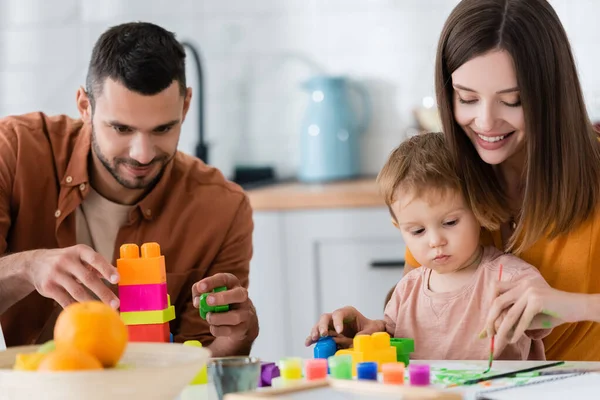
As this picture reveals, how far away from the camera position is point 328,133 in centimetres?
385

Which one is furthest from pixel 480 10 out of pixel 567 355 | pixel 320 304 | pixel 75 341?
pixel 320 304

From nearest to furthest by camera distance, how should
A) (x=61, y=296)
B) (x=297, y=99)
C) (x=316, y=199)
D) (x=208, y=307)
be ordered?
(x=61, y=296) → (x=208, y=307) → (x=316, y=199) → (x=297, y=99)

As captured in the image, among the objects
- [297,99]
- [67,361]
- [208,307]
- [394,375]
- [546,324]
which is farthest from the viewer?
[297,99]

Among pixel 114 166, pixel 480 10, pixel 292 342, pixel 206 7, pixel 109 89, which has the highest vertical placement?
pixel 206 7

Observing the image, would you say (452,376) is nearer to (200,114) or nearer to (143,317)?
(143,317)

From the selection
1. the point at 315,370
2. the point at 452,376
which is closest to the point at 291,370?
the point at 315,370

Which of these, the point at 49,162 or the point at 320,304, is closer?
the point at 49,162

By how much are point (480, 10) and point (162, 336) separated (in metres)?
0.90

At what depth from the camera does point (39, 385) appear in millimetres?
1118

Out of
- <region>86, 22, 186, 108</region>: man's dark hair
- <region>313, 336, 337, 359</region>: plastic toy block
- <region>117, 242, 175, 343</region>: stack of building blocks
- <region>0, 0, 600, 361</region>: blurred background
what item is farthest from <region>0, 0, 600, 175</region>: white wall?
<region>117, 242, 175, 343</region>: stack of building blocks

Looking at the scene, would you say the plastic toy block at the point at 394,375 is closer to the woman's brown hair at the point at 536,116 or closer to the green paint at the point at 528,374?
the green paint at the point at 528,374

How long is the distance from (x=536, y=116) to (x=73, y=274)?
0.93 m

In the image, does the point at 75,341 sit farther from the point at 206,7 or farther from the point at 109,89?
the point at 206,7

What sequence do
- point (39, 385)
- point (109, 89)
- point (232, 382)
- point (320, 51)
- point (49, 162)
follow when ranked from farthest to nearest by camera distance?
point (320, 51), point (49, 162), point (109, 89), point (232, 382), point (39, 385)
